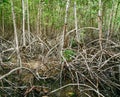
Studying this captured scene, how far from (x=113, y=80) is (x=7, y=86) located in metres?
1.76

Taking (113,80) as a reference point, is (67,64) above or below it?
above

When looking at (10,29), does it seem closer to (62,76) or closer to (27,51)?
(27,51)

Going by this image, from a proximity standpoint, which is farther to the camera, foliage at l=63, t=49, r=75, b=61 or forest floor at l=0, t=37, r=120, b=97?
foliage at l=63, t=49, r=75, b=61

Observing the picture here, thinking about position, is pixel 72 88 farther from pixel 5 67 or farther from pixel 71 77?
pixel 5 67

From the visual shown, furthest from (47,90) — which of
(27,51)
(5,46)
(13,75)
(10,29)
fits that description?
(10,29)

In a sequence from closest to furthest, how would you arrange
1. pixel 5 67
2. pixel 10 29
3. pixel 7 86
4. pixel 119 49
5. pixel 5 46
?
1. pixel 7 86
2. pixel 5 67
3. pixel 119 49
4. pixel 5 46
5. pixel 10 29

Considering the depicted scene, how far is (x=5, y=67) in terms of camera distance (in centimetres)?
525

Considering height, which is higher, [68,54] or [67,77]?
[68,54]

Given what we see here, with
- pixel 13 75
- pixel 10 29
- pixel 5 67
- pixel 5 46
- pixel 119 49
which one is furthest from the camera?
pixel 10 29

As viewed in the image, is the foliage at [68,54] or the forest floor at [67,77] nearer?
the forest floor at [67,77]

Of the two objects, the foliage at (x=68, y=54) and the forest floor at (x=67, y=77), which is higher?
the foliage at (x=68, y=54)

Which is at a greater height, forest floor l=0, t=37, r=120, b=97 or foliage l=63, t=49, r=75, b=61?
foliage l=63, t=49, r=75, b=61

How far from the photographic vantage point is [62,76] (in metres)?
4.73

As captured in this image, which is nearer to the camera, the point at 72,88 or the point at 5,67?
the point at 72,88
